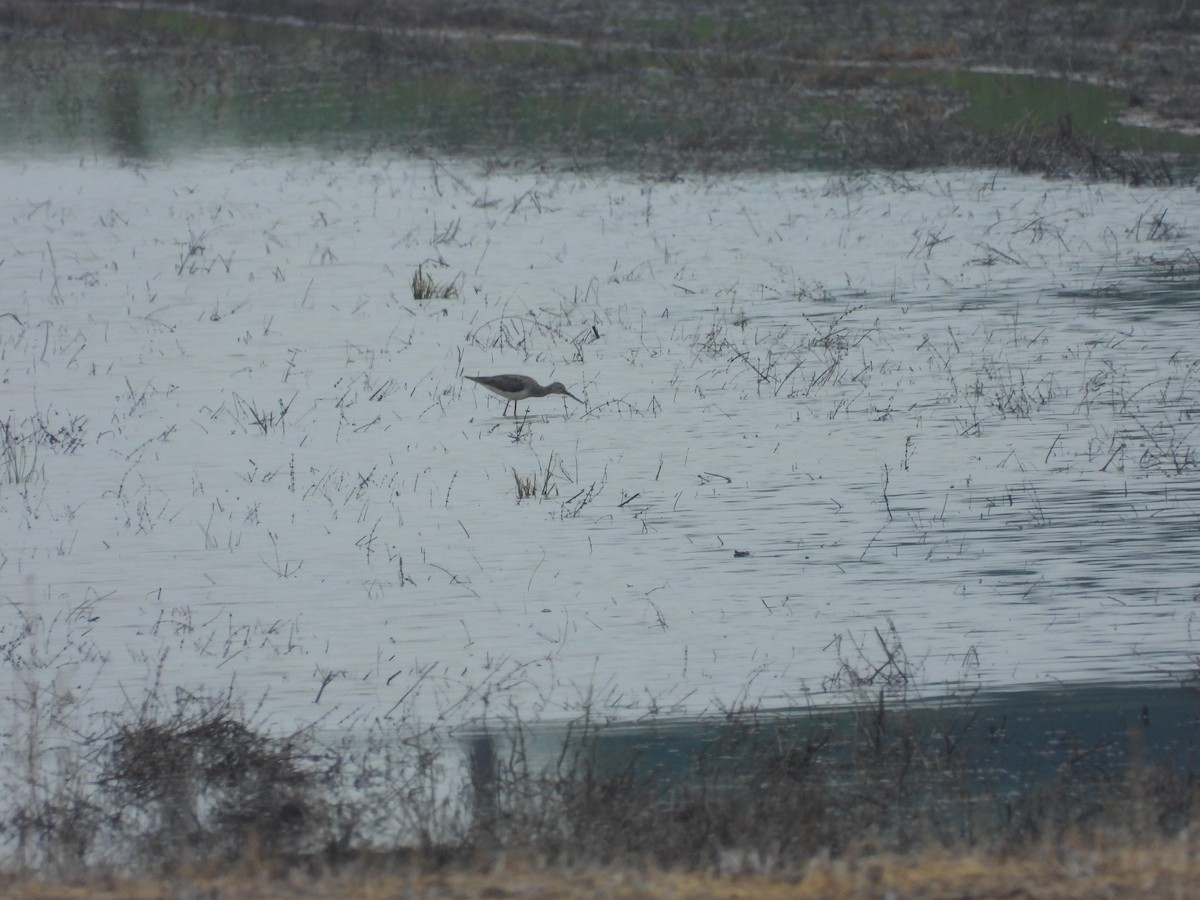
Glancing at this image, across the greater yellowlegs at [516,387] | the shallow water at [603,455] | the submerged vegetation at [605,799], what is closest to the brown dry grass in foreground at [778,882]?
the submerged vegetation at [605,799]

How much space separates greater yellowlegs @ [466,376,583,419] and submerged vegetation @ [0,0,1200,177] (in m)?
11.5

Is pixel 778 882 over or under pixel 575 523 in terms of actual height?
under

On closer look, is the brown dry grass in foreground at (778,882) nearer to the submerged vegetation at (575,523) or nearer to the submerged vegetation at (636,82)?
the submerged vegetation at (575,523)

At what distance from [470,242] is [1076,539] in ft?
34.3

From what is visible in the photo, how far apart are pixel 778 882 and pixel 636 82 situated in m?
30.1

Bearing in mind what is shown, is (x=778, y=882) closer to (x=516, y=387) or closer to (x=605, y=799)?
(x=605, y=799)

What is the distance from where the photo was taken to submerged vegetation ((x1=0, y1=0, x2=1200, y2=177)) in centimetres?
2392

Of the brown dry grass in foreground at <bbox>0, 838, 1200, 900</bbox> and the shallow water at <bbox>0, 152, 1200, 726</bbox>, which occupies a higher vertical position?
the shallow water at <bbox>0, 152, 1200, 726</bbox>

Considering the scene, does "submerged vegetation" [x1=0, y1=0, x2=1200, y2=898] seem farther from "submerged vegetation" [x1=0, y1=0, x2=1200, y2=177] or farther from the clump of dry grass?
"submerged vegetation" [x1=0, y1=0, x2=1200, y2=177]

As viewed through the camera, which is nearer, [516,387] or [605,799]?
[605,799]

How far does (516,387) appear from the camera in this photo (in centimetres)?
1109

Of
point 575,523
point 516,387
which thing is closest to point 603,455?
point 516,387

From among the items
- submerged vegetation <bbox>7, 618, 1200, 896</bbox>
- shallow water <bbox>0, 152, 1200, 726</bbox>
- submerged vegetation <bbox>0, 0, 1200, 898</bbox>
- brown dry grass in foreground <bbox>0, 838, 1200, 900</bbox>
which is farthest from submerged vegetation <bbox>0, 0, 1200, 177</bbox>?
brown dry grass in foreground <bbox>0, 838, 1200, 900</bbox>

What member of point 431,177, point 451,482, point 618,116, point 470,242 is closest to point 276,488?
point 451,482
